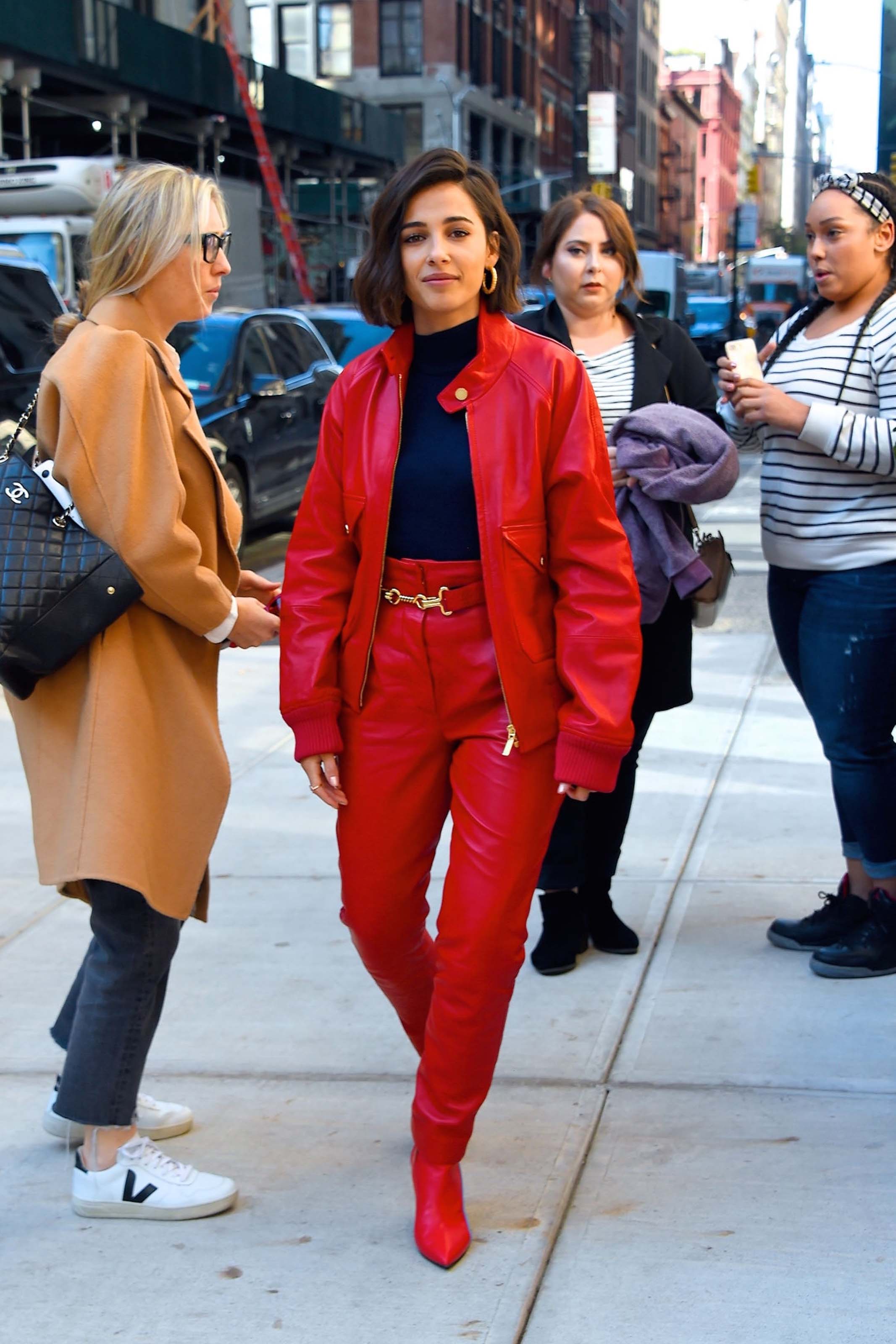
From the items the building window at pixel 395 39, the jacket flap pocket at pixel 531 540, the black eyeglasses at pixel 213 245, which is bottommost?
the jacket flap pocket at pixel 531 540

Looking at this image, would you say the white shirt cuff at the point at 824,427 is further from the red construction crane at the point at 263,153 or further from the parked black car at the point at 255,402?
the red construction crane at the point at 263,153

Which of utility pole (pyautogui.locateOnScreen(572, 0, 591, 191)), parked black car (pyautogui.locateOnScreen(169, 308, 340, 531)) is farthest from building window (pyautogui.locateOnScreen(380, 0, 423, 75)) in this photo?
parked black car (pyautogui.locateOnScreen(169, 308, 340, 531))

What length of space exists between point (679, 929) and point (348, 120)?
131 feet

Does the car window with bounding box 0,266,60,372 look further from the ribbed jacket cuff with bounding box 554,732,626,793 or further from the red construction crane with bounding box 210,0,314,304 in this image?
the red construction crane with bounding box 210,0,314,304

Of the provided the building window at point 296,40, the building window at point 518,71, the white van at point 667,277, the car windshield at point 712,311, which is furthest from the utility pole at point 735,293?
the building window at point 296,40

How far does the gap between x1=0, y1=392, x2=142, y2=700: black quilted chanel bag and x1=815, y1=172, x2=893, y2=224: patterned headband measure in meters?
2.15

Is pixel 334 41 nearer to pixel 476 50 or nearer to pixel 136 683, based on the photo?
pixel 476 50

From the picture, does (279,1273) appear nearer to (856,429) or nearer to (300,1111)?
(300,1111)

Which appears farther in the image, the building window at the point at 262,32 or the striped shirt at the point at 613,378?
the building window at the point at 262,32

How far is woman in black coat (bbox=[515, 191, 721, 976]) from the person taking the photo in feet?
12.9

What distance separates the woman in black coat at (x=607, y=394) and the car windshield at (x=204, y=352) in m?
7.43

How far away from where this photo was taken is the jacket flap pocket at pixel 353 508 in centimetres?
283

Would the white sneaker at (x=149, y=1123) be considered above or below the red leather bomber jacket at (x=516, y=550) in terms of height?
below

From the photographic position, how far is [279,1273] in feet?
8.94
